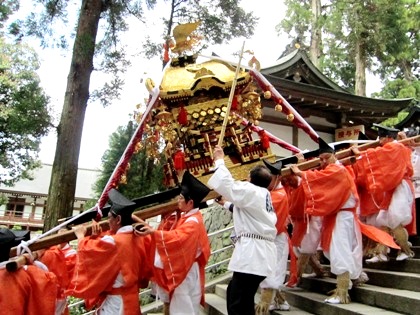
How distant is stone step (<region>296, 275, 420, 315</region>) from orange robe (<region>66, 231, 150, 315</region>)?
7.81ft

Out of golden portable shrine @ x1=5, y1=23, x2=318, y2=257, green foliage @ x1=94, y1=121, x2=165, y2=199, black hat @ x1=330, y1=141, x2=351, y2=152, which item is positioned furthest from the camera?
green foliage @ x1=94, y1=121, x2=165, y2=199

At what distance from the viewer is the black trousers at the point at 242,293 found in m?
3.85

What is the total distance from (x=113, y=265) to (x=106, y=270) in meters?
0.07

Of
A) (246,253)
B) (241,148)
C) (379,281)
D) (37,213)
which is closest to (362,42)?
(241,148)

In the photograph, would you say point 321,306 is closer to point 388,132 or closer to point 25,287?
point 388,132

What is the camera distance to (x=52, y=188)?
23.7 ft

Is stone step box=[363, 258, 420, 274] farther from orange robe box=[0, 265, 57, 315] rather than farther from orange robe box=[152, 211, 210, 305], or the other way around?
orange robe box=[0, 265, 57, 315]

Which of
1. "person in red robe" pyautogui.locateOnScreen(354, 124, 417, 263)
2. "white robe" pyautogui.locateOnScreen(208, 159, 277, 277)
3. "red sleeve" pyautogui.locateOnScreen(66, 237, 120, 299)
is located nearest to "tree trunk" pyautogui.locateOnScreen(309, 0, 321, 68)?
"person in red robe" pyautogui.locateOnScreen(354, 124, 417, 263)

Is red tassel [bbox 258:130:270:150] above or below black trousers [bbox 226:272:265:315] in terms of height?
above

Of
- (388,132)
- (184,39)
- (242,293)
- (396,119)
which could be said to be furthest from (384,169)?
(396,119)

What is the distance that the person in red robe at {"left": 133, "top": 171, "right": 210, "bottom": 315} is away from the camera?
12.8ft

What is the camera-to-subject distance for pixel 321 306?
452cm

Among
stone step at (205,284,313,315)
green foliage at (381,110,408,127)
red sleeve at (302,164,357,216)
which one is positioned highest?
green foliage at (381,110,408,127)

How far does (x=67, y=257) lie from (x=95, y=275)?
29.1 inches
